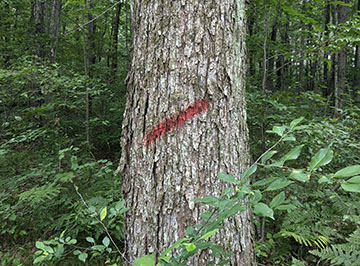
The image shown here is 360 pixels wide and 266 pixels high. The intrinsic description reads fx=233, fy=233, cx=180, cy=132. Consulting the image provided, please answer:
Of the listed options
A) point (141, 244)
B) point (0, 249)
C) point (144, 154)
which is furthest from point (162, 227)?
point (0, 249)

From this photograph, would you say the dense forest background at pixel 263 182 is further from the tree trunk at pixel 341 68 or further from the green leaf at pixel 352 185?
the tree trunk at pixel 341 68

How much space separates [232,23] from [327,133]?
1766mm

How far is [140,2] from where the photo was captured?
4.48ft

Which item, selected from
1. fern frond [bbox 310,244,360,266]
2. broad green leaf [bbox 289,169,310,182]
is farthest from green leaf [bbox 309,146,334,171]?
fern frond [bbox 310,244,360,266]

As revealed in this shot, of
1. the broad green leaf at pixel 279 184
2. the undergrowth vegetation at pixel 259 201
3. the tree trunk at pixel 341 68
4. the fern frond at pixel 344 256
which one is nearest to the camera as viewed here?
the broad green leaf at pixel 279 184

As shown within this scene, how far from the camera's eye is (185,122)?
4.11ft

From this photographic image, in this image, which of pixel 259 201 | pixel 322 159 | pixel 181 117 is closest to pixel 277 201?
pixel 322 159

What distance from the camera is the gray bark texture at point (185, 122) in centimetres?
124

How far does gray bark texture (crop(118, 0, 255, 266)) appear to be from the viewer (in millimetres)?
1237

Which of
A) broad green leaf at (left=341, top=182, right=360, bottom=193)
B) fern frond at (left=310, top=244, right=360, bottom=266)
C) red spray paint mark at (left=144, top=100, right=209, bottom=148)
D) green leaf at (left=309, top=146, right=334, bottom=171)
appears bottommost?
fern frond at (left=310, top=244, right=360, bottom=266)

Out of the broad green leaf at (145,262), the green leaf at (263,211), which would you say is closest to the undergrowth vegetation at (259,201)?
the broad green leaf at (145,262)

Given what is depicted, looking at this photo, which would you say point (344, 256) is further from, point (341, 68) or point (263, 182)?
point (341, 68)

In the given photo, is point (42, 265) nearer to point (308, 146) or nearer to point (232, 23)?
point (232, 23)

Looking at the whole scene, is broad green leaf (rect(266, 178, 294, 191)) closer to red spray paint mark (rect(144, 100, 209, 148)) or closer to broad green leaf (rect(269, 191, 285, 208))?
broad green leaf (rect(269, 191, 285, 208))
